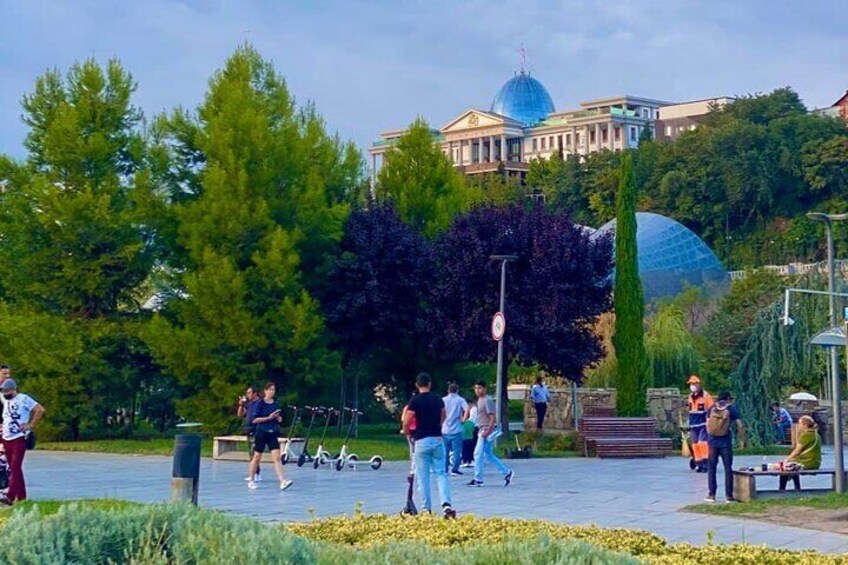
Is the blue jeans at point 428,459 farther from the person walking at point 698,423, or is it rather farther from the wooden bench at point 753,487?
the person walking at point 698,423

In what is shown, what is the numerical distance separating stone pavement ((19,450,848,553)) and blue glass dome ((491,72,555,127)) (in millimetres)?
136009

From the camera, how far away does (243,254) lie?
28781 mm

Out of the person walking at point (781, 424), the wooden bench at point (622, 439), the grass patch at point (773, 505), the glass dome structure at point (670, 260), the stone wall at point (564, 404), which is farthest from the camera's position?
the glass dome structure at point (670, 260)

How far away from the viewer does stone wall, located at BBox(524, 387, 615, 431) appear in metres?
32.5

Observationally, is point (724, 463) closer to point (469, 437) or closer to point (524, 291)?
point (469, 437)

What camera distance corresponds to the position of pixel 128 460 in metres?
24.2

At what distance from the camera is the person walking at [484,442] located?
19.7 meters

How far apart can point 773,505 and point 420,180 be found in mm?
20584

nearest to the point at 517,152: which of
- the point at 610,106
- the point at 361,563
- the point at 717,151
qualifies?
the point at 610,106

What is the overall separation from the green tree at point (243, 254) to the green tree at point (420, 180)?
469 centimetres

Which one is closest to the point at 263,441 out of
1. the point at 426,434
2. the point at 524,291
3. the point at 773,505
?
the point at 426,434

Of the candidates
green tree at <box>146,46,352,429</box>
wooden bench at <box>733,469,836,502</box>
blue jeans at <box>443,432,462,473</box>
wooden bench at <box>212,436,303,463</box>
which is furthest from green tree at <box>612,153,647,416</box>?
wooden bench at <box>733,469,836,502</box>

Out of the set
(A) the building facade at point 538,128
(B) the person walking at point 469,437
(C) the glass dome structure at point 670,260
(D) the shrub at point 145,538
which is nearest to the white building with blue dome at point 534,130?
(A) the building facade at point 538,128

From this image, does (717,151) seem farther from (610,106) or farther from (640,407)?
(610,106)
